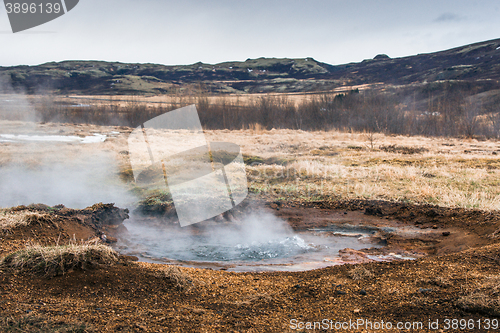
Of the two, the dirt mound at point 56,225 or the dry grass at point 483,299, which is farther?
the dirt mound at point 56,225

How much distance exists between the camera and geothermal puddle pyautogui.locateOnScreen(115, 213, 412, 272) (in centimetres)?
632

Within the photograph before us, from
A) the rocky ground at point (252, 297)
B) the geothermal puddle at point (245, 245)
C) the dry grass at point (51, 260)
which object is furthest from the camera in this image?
the geothermal puddle at point (245, 245)

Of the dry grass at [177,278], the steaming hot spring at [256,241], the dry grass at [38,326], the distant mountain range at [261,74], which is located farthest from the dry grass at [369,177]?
the distant mountain range at [261,74]

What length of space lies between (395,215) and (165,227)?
250 inches

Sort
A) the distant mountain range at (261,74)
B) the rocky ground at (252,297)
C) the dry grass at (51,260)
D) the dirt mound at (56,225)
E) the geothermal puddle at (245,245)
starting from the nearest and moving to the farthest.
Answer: the rocky ground at (252,297)
the dry grass at (51,260)
the dirt mound at (56,225)
the geothermal puddle at (245,245)
the distant mountain range at (261,74)

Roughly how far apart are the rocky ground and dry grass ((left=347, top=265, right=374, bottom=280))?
14 mm

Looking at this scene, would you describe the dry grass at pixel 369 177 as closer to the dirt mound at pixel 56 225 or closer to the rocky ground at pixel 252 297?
the rocky ground at pixel 252 297

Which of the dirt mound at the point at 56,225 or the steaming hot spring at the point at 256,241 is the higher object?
the dirt mound at the point at 56,225

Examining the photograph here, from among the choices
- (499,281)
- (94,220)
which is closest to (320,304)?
(499,281)

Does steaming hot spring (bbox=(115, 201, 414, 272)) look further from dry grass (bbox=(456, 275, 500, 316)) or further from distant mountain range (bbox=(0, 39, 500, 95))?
distant mountain range (bbox=(0, 39, 500, 95))

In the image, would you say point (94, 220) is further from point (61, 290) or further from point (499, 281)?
point (499, 281)

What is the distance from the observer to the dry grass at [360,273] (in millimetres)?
4523

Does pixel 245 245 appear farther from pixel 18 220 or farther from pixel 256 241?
pixel 18 220

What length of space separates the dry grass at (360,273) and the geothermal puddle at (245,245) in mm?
1297
